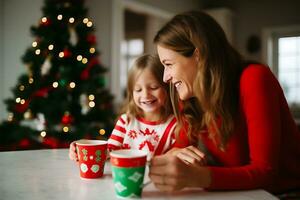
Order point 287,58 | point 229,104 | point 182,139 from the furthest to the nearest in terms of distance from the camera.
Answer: point 287,58
point 182,139
point 229,104

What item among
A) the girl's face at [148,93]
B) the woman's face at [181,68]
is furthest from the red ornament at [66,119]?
the woman's face at [181,68]

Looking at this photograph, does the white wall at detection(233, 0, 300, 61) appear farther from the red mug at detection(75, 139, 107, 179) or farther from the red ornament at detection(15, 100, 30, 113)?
the red mug at detection(75, 139, 107, 179)

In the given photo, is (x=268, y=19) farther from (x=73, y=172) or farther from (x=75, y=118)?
(x=73, y=172)

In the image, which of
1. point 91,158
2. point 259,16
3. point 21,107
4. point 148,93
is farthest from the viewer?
point 259,16

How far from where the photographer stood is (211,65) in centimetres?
108

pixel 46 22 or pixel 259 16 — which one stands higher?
pixel 259 16

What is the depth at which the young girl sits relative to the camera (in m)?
1.43

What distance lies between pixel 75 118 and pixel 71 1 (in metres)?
1.17

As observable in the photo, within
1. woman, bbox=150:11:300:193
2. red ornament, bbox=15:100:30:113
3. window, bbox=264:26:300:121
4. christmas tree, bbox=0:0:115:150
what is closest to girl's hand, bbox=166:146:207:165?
woman, bbox=150:11:300:193

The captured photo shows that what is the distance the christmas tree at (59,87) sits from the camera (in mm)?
3156

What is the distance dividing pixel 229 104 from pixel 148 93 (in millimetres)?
457

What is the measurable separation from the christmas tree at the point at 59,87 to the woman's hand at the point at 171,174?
2407mm

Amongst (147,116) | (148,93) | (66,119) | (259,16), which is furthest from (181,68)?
(259,16)

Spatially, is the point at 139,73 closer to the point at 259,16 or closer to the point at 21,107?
the point at 21,107
